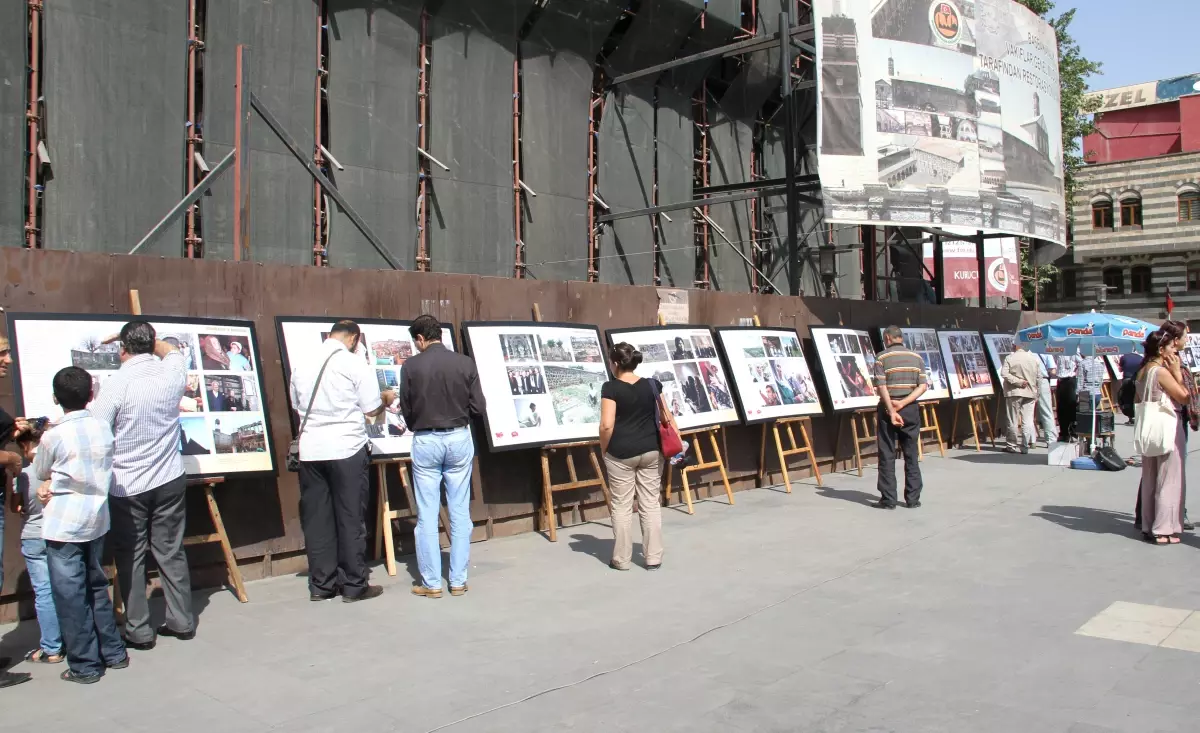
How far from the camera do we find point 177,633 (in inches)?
218

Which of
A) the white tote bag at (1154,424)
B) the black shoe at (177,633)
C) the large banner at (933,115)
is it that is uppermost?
the large banner at (933,115)

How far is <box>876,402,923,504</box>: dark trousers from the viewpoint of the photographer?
32.7 ft

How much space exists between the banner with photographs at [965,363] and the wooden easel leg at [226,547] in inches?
472

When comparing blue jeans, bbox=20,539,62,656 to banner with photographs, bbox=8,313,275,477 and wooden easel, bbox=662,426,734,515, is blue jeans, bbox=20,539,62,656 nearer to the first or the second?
banner with photographs, bbox=8,313,275,477

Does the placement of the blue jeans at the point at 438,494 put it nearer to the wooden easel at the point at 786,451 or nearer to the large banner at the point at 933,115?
the wooden easel at the point at 786,451

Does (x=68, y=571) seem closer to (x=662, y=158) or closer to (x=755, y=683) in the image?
(x=755, y=683)

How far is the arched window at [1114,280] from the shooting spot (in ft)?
148

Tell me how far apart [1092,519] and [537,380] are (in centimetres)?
570

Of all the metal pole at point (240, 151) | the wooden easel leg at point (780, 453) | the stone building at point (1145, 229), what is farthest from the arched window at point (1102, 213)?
the metal pole at point (240, 151)

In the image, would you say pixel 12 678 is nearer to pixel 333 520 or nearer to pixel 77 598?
pixel 77 598

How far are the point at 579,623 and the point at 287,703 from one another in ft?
6.45

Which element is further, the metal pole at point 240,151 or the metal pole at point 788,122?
the metal pole at point 788,122

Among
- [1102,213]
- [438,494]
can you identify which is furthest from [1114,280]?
[438,494]

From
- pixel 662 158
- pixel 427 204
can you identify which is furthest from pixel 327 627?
pixel 662 158
